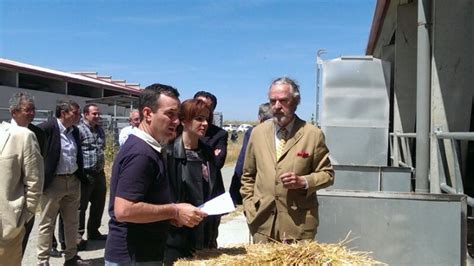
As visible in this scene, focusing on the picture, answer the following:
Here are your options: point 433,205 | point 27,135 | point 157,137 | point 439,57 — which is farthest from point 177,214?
point 439,57

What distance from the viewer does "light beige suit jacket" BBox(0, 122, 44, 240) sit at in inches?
144

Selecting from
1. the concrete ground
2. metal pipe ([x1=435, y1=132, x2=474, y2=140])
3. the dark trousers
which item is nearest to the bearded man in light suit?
metal pipe ([x1=435, y1=132, x2=474, y2=140])

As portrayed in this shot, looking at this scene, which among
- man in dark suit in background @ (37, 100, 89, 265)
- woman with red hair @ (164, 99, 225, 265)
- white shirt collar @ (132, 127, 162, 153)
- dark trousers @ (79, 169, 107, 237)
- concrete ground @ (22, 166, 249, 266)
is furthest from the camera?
dark trousers @ (79, 169, 107, 237)

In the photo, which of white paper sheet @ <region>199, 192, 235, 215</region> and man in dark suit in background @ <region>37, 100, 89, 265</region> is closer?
white paper sheet @ <region>199, 192, 235, 215</region>

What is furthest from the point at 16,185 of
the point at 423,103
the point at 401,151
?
the point at 401,151

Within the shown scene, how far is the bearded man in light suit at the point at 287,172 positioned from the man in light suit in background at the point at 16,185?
1696 millimetres

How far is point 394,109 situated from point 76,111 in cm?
671

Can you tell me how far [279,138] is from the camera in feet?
12.1

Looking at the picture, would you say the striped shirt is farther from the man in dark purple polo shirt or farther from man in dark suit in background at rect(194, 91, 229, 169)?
the man in dark purple polo shirt

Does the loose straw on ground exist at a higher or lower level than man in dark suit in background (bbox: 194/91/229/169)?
A: lower

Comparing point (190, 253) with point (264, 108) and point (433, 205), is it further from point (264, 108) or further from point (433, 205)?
point (264, 108)

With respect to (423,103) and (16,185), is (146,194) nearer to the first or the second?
(16,185)

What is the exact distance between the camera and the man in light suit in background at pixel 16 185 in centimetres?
367

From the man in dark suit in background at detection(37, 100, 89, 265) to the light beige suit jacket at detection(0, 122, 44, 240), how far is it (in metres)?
2.07
